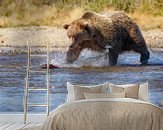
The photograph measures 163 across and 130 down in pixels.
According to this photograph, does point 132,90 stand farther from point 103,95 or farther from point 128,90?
point 103,95

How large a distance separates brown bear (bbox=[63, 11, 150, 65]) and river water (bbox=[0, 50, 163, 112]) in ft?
0.33

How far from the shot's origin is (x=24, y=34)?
22.7 feet

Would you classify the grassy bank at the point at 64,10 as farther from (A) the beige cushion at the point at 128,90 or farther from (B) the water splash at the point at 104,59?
(A) the beige cushion at the point at 128,90

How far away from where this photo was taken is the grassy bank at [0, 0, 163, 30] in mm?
6832

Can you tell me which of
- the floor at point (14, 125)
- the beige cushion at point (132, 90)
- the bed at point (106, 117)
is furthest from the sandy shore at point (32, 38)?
the bed at point (106, 117)

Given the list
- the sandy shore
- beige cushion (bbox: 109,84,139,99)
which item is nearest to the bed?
beige cushion (bbox: 109,84,139,99)

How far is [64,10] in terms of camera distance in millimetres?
6898

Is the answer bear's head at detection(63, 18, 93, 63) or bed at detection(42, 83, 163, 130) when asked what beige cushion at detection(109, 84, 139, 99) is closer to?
bed at detection(42, 83, 163, 130)

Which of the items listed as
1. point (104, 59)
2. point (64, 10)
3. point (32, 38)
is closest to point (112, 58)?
point (104, 59)

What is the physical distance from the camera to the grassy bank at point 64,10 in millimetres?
6832

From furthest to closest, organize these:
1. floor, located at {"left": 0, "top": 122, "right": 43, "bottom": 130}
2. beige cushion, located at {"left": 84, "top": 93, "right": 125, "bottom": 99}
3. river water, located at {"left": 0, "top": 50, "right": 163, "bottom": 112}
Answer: river water, located at {"left": 0, "top": 50, "right": 163, "bottom": 112}
floor, located at {"left": 0, "top": 122, "right": 43, "bottom": 130}
beige cushion, located at {"left": 84, "top": 93, "right": 125, "bottom": 99}

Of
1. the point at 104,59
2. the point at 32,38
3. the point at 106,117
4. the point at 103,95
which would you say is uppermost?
the point at 32,38

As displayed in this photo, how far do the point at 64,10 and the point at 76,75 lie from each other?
108cm

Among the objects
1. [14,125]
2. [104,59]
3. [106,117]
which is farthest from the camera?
[104,59]
